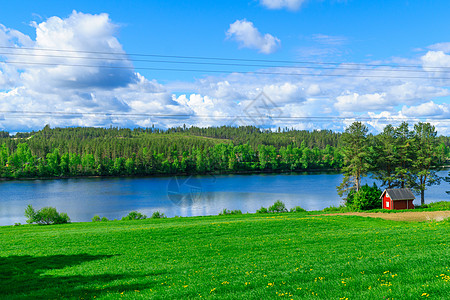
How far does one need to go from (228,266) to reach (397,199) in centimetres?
3207

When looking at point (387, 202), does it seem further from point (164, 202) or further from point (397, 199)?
point (164, 202)

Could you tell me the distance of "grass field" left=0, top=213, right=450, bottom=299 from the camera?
27.4 ft

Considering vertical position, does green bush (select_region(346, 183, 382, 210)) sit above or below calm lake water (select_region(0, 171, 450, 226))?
above

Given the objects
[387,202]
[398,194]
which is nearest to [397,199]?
[398,194]

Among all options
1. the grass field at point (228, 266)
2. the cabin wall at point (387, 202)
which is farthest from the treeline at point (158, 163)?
the grass field at point (228, 266)

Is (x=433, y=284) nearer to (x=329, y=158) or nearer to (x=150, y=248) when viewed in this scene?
(x=150, y=248)

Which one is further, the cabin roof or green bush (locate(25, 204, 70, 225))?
the cabin roof

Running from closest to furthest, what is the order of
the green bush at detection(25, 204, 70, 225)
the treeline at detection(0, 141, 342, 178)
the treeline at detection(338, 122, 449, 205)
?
the green bush at detection(25, 204, 70, 225)
the treeline at detection(338, 122, 449, 205)
the treeline at detection(0, 141, 342, 178)

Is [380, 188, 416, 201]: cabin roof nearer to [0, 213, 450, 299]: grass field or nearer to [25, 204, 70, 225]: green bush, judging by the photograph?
[0, 213, 450, 299]: grass field

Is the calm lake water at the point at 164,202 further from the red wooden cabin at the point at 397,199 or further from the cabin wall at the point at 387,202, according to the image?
the red wooden cabin at the point at 397,199

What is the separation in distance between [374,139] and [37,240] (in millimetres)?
46320

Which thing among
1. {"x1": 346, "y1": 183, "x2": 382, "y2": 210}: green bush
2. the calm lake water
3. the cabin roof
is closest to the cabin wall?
the cabin roof

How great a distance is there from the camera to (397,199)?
3669 centimetres

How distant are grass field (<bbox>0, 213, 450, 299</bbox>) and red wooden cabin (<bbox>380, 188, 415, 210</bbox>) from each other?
19.4 m
